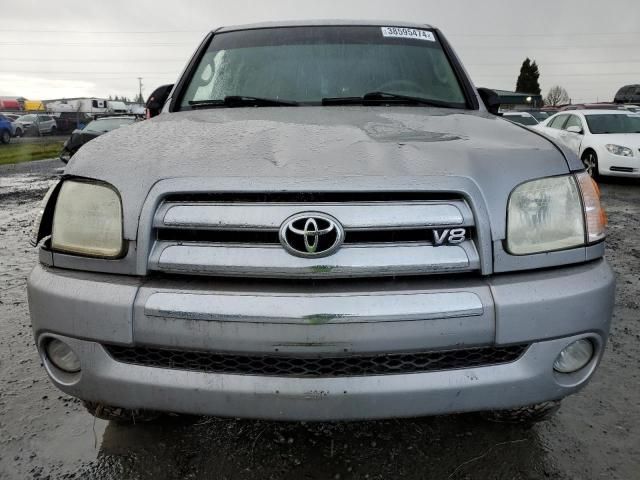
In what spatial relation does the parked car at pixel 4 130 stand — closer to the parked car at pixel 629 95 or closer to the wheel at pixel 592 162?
the wheel at pixel 592 162

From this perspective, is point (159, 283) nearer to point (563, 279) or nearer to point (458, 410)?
point (458, 410)

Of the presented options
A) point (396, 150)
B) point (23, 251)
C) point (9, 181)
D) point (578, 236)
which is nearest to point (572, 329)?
point (578, 236)

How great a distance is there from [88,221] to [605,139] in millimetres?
10860

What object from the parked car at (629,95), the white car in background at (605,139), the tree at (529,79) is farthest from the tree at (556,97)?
the white car in background at (605,139)

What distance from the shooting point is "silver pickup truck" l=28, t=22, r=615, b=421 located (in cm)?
143

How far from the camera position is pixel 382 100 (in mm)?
2523

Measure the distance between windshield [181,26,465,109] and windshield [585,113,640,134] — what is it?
940 centimetres

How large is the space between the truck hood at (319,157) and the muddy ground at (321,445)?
956mm

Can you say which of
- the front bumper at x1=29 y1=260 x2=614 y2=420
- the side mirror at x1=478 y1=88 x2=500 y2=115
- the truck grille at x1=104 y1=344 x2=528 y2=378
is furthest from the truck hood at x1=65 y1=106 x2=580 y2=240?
the side mirror at x1=478 y1=88 x2=500 y2=115

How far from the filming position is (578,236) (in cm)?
164

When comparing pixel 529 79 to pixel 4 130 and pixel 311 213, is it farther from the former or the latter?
pixel 311 213

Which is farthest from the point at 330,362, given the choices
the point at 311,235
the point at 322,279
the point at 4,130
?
the point at 4,130

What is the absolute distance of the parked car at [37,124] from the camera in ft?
114

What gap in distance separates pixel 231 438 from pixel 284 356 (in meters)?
0.84
